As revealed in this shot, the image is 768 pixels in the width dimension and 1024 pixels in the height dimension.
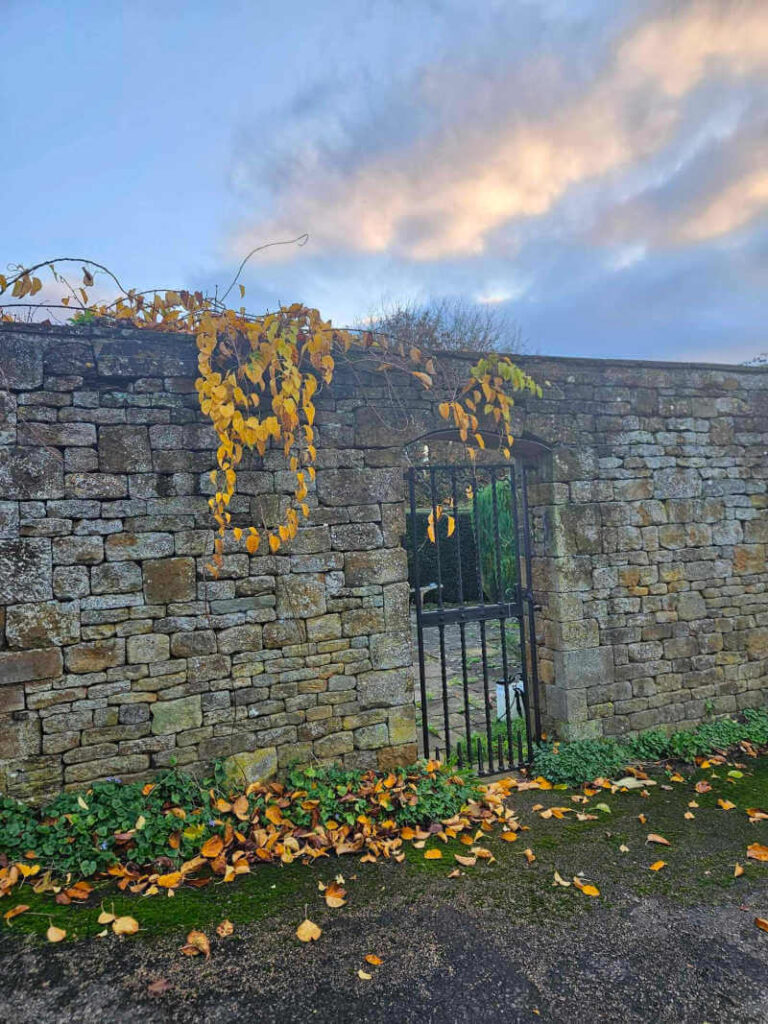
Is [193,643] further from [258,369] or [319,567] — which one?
[258,369]

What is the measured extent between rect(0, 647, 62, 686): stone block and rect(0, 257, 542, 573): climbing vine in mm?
966

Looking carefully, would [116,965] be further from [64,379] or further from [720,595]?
[720,595]

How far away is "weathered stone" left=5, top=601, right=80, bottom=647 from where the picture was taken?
10.4 ft

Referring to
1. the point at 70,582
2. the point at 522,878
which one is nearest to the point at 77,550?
the point at 70,582

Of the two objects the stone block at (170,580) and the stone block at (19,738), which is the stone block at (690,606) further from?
the stone block at (19,738)

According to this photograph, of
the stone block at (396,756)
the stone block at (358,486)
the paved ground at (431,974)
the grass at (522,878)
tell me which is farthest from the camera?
the stone block at (396,756)

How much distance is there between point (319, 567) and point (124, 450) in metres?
1.32

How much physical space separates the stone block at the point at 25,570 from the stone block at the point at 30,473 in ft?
0.80

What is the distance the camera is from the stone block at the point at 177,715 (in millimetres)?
3436

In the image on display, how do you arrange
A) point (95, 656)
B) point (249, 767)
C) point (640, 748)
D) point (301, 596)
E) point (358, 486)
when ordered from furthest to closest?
point (640, 748) < point (358, 486) < point (301, 596) < point (249, 767) < point (95, 656)

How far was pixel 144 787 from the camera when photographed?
3338mm

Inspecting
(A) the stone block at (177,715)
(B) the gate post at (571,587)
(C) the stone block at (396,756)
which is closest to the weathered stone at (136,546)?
(A) the stone block at (177,715)

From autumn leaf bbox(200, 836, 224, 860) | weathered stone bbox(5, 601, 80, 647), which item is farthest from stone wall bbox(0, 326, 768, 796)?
autumn leaf bbox(200, 836, 224, 860)

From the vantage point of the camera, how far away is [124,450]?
11.1 ft
